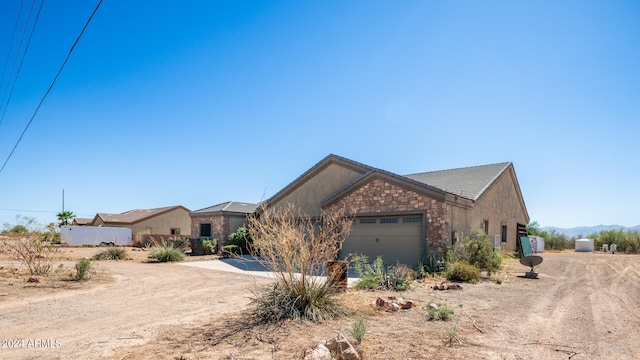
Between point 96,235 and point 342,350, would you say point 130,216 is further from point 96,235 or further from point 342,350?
point 342,350

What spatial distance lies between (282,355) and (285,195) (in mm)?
18159

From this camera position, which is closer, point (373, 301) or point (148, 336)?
point (148, 336)

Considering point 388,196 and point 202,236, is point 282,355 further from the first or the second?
point 202,236

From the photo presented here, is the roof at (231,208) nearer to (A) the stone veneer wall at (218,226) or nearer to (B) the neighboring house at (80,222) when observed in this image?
(A) the stone veneer wall at (218,226)

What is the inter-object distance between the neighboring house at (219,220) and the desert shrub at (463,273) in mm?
16100

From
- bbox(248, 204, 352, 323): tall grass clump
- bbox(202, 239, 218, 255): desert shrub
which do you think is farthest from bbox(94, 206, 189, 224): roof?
bbox(248, 204, 352, 323): tall grass clump

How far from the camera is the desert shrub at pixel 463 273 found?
39.3ft

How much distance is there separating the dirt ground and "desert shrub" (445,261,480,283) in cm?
94

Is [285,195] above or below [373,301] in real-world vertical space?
above

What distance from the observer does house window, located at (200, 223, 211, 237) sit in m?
27.3

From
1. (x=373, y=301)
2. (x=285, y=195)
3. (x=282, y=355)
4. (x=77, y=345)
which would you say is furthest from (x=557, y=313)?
(x=285, y=195)


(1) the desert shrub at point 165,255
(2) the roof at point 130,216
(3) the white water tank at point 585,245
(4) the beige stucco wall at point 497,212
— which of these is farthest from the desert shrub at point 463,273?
(2) the roof at point 130,216

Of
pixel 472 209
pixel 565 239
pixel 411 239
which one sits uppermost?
pixel 472 209

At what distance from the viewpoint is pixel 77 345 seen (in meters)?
5.41
